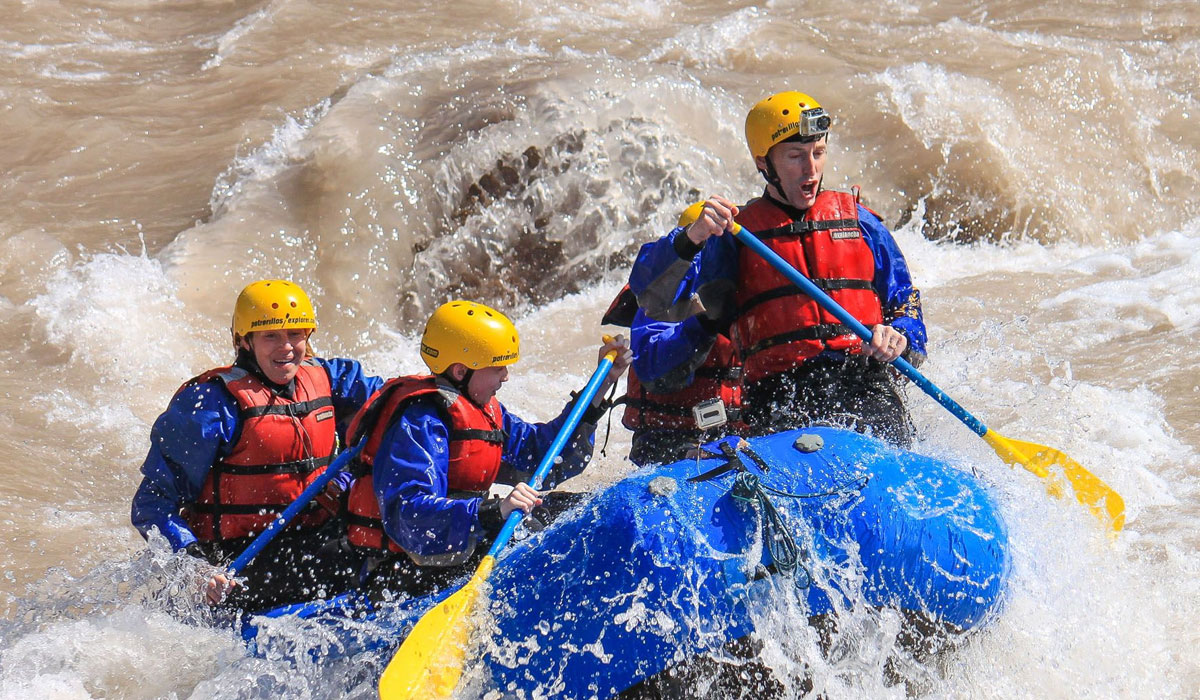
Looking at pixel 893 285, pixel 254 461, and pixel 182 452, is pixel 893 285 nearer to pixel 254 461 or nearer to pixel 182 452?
pixel 254 461

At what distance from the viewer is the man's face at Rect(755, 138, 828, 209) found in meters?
4.19

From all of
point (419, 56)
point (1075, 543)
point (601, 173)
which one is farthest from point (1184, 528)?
point (419, 56)

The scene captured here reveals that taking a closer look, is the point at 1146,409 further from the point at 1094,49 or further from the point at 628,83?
the point at 1094,49

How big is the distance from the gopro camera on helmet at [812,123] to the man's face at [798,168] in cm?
6

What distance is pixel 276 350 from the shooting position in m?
4.58

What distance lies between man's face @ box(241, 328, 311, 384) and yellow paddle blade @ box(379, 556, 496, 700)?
1.46 metres

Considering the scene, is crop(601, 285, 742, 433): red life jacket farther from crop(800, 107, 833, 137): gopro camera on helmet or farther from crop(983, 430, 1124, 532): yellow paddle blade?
crop(983, 430, 1124, 532): yellow paddle blade

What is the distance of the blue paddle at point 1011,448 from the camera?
4.10 meters

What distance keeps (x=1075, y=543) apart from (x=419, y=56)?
7.07 metres

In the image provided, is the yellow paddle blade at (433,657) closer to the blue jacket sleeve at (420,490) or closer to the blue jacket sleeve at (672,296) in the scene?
the blue jacket sleeve at (420,490)

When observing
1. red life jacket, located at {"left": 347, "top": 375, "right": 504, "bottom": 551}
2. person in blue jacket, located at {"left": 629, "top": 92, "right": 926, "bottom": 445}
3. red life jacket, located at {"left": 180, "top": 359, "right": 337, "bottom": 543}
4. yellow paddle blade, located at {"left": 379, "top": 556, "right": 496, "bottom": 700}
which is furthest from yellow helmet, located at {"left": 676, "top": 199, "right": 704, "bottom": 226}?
red life jacket, located at {"left": 180, "top": 359, "right": 337, "bottom": 543}

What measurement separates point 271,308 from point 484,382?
966mm

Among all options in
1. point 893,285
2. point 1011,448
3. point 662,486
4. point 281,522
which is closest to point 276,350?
point 281,522

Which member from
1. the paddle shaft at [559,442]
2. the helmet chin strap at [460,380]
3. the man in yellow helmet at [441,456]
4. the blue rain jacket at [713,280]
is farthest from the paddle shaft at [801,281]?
the helmet chin strap at [460,380]
